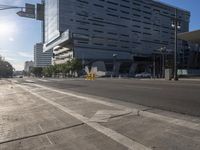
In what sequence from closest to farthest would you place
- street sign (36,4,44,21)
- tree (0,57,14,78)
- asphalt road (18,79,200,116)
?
asphalt road (18,79,200,116), street sign (36,4,44,21), tree (0,57,14,78)

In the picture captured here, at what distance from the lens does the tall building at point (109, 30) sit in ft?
489

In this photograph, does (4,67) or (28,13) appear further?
(4,67)

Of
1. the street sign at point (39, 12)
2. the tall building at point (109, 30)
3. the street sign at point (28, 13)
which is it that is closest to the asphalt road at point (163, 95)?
the street sign at point (39, 12)

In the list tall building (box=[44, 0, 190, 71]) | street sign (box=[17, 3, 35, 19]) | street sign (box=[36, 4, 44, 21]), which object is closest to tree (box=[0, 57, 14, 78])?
tall building (box=[44, 0, 190, 71])

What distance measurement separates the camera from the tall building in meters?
149

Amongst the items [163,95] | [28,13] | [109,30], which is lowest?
[163,95]

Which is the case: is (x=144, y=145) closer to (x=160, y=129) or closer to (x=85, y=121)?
(x=160, y=129)

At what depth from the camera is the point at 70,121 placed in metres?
9.97

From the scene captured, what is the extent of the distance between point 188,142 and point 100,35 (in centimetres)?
15757

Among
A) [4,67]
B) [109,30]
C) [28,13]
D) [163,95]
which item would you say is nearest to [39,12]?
[28,13]

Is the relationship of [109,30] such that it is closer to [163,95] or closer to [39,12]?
[163,95]

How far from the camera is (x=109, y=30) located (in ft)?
553

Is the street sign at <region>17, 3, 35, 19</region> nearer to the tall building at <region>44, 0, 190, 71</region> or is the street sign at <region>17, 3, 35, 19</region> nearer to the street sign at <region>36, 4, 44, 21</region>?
the street sign at <region>36, 4, 44, 21</region>

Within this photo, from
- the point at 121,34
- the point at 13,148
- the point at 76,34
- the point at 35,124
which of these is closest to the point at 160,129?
the point at 13,148
